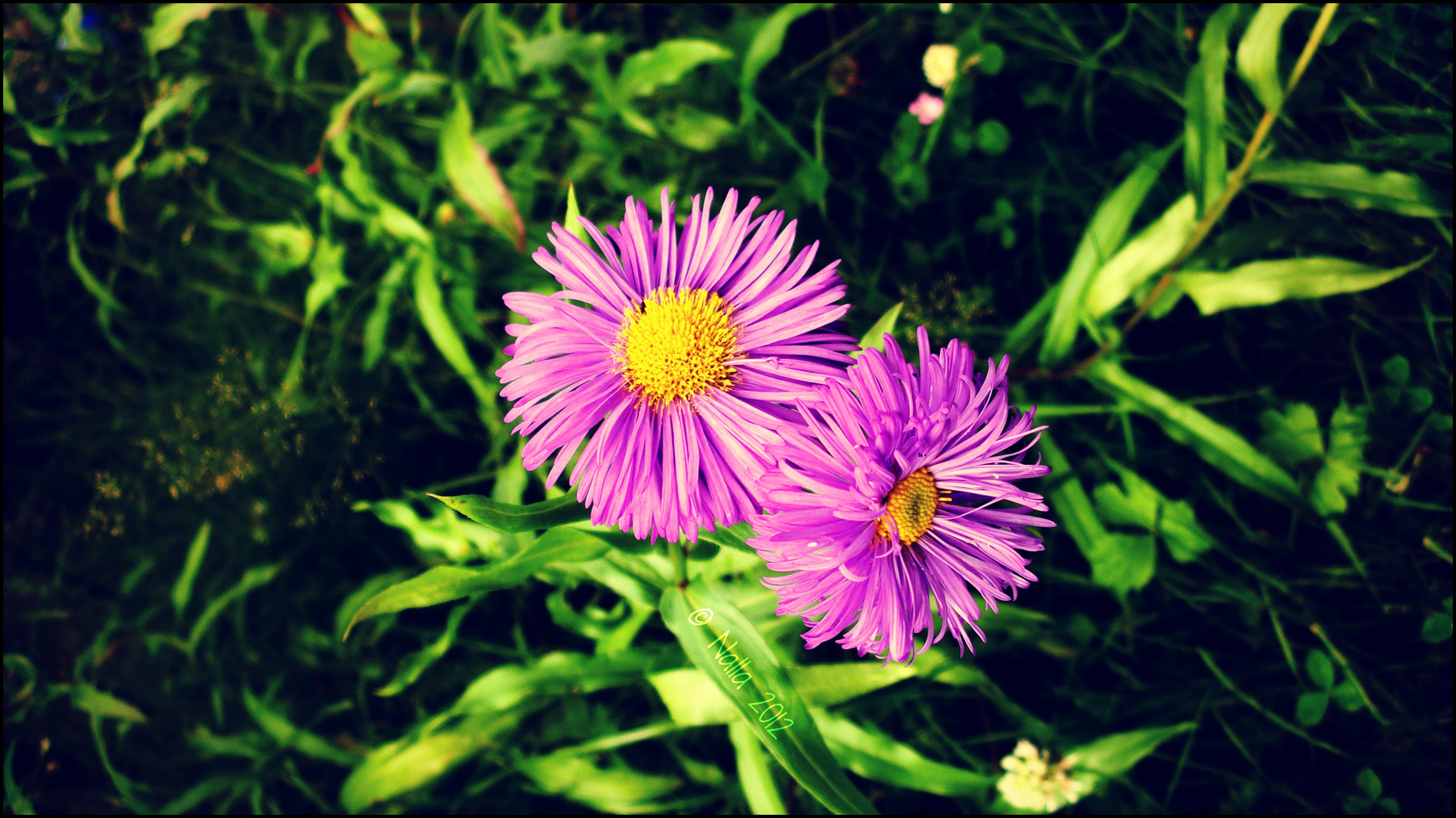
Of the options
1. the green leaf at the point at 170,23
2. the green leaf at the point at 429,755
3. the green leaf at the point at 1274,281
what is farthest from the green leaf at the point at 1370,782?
the green leaf at the point at 170,23

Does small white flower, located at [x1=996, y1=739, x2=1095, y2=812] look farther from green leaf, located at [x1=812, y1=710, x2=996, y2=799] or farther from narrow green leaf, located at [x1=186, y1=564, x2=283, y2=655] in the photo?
narrow green leaf, located at [x1=186, y1=564, x2=283, y2=655]

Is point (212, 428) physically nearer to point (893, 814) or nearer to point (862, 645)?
point (862, 645)

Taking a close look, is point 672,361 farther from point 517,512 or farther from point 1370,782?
point 1370,782

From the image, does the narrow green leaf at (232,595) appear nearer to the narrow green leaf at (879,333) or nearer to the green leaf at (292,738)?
the green leaf at (292,738)

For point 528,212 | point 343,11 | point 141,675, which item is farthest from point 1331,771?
point 141,675

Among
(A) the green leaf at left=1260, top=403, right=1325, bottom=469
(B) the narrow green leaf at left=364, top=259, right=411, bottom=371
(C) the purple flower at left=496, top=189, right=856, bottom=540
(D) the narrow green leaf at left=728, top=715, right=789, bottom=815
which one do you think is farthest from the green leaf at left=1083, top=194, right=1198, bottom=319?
(B) the narrow green leaf at left=364, top=259, right=411, bottom=371

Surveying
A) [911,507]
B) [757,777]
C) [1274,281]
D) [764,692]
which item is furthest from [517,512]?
[1274,281]
